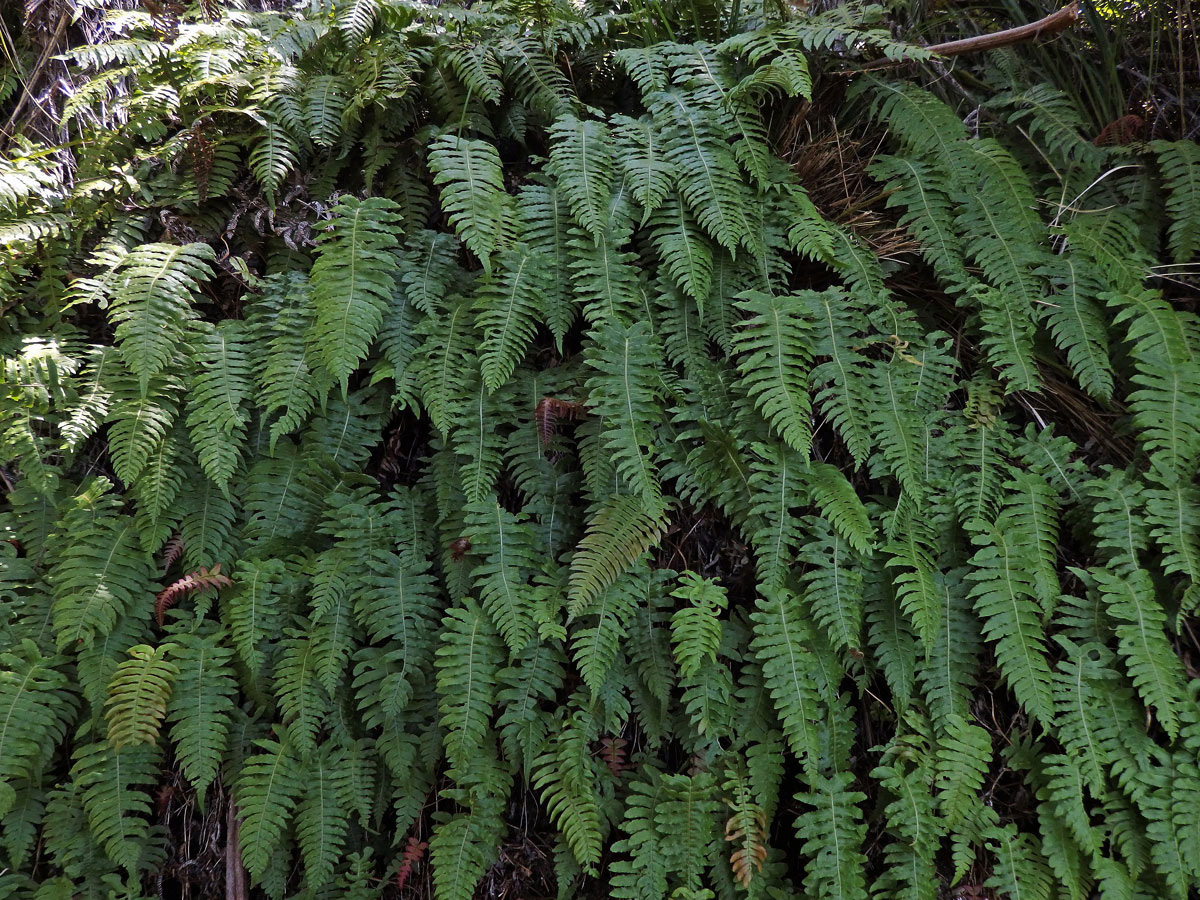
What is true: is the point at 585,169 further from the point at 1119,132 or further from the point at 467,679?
the point at 1119,132

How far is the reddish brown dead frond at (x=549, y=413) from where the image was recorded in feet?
8.89

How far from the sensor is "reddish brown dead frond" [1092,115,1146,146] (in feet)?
10.5

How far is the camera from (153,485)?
2.65 meters

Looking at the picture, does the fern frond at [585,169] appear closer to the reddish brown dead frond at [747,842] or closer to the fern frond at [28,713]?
the reddish brown dead frond at [747,842]

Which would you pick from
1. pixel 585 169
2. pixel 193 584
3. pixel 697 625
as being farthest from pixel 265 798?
pixel 585 169

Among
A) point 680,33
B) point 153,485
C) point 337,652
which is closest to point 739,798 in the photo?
point 337,652

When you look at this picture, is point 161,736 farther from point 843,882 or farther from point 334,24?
point 334,24

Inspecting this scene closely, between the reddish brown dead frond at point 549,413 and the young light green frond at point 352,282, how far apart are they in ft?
2.07

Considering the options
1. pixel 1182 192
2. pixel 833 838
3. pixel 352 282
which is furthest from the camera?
pixel 1182 192

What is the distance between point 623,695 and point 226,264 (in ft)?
7.33

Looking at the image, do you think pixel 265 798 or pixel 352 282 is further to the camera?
pixel 352 282

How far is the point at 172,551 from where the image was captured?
2.73 meters

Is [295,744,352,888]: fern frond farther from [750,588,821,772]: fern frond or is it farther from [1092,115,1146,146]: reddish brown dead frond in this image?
[1092,115,1146,146]: reddish brown dead frond

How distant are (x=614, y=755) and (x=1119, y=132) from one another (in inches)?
128
